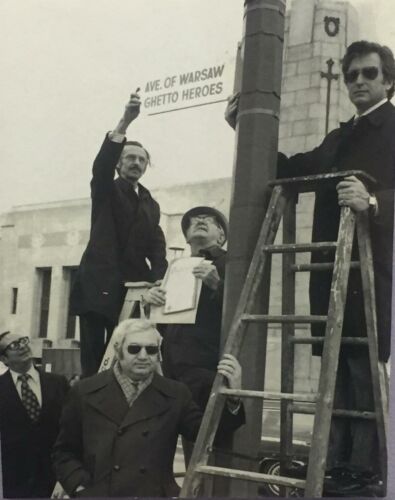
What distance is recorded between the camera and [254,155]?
3633mm

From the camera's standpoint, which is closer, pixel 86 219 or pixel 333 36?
pixel 333 36

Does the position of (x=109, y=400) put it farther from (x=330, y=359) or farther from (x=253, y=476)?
(x=330, y=359)

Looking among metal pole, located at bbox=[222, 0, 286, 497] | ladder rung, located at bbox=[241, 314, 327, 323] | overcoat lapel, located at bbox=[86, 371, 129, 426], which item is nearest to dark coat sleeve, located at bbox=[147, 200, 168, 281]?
metal pole, located at bbox=[222, 0, 286, 497]

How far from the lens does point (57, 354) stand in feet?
13.5

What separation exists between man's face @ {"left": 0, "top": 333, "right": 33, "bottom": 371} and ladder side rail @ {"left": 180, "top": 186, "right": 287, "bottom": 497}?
132 cm

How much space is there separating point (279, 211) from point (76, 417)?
1.45 meters

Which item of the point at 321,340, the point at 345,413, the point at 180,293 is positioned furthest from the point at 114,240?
the point at 345,413

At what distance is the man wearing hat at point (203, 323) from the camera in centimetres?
371

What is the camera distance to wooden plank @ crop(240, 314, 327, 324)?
10.1 ft

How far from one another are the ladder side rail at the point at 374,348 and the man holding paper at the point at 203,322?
792mm

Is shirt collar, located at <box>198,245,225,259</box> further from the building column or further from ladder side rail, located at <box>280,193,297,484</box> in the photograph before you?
the building column

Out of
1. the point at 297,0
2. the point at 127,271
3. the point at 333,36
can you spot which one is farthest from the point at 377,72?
the point at 127,271

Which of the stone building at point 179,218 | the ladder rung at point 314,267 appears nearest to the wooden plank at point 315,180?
the stone building at point 179,218

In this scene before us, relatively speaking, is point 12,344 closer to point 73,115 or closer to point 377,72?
point 73,115
